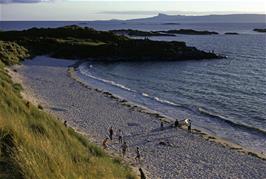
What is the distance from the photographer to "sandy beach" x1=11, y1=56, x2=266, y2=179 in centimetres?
2153

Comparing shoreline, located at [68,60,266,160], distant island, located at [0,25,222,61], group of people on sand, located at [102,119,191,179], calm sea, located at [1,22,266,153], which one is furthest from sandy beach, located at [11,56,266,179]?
distant island, located at [0,25,222,61]

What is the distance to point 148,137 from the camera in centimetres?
2780

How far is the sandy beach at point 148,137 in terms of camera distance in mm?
21531

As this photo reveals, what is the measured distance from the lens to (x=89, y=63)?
3061 inches

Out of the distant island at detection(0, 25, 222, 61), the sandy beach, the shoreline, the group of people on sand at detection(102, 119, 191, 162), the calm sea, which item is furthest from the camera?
Result: the distant island at detection(0, 25, 222, 61)

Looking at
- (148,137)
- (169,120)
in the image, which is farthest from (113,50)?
(148,137)

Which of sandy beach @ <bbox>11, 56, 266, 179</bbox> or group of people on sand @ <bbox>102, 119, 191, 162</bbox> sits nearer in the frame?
sandy beach @ <bbox>11, 56, 266, 179</bbox>

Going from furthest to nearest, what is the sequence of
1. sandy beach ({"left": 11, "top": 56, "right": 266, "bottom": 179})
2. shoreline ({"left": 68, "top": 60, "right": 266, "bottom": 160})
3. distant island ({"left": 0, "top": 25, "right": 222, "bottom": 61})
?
distant island ({"left": 0, "top": 25, "right": 222, "bottom": 61}), shoreline ({"left": 68, "top": 60, "right": 266, "bottom": 160}), sandy beach ({"left": 11, "top": 56, "right": 266, "bottom": 179})

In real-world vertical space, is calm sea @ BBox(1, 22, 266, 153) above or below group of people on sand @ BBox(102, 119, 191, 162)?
below

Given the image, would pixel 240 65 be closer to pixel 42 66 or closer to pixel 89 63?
pixel 89 63

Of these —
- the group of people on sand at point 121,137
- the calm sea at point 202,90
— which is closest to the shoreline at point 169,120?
the group of people on sand at point 121,137

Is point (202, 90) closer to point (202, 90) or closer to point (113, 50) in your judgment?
point (202, 90)

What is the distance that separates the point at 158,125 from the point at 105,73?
114 ft

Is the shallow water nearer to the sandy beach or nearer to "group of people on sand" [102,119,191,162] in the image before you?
"group of people on sand" [102,119,191,162]
